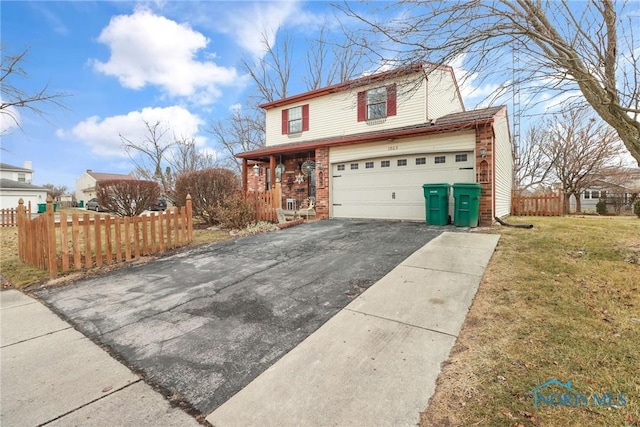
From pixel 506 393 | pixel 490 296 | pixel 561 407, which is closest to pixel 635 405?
pixel 561 407

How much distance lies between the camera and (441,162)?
8.94 metres

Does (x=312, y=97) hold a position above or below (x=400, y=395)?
above

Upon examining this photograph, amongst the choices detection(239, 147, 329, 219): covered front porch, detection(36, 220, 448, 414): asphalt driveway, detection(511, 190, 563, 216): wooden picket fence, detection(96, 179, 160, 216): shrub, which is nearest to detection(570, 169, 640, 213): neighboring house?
detection(511, 190, 563, 216): wooden picket fence

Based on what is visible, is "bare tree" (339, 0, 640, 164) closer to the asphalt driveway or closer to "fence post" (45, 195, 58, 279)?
the asphalt driveway

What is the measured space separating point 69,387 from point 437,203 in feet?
26.8

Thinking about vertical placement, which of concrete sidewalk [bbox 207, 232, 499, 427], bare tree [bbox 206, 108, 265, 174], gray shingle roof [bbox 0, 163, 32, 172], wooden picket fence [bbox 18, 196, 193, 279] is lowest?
concrete sidewalk [bbox 207, 232, 499, 427]

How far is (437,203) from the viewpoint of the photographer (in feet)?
27.2

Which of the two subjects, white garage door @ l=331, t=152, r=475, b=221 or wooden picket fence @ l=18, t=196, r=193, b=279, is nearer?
wooden picket fence @ l=18, t=196, r=193, b=279

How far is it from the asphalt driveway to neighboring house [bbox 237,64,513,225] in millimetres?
3171

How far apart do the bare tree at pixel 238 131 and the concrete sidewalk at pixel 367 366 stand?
74.4ft

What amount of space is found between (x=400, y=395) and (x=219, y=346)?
5.31 feet

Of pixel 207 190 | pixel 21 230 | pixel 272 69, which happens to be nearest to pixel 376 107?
pixel 207 190

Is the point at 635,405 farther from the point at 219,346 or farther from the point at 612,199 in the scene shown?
the point at 612,199

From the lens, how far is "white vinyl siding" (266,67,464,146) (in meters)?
11.2
